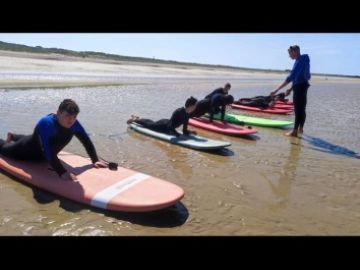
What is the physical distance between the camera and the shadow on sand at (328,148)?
27.3 ft

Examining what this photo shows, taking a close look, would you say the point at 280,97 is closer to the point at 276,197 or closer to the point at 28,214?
the point at 276,197

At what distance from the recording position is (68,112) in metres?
4.82

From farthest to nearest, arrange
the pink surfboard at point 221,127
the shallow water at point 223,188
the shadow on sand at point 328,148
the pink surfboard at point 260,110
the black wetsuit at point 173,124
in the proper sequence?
the pink surfboard at point 260,110 → the pink surfboard at point 221,127 → the black wetsuit at point 173,124 → the shadow on sand at point 328,148 → the shallow water at point 223,188

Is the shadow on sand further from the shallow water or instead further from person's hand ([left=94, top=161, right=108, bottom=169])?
person's hand ([left=94, top=161, right=108, bottom=169])

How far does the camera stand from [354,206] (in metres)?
5.18

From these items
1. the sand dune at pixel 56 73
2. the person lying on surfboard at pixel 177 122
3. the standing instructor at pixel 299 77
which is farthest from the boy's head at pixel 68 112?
the sand dune at pixel 56 73

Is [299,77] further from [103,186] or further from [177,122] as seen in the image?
[103,186]

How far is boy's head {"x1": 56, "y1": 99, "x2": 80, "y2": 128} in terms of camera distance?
15.8 ft

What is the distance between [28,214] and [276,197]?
3.29 metres

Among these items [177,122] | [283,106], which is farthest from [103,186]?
[283,106]

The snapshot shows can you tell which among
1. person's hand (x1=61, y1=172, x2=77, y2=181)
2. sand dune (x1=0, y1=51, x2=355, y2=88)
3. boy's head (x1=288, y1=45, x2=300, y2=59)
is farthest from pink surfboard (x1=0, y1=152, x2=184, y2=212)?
sand dune (x1=0, y1=51, x2=355, y2=88)

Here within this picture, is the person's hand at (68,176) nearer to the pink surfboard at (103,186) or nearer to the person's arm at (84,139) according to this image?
the pink surfboard at (103,186)

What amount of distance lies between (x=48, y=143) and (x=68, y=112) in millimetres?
546

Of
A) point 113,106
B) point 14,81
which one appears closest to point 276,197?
point 113,106
